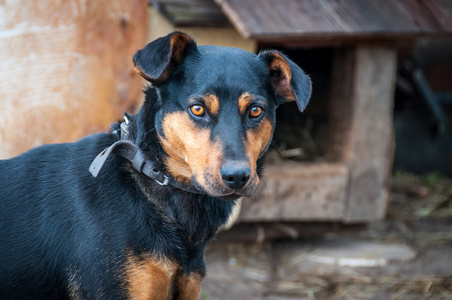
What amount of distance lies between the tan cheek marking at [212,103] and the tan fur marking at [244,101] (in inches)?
4.7

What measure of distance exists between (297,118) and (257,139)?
429 cm

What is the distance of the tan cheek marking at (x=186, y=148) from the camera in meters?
2.78

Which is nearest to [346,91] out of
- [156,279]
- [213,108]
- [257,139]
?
[257,139]

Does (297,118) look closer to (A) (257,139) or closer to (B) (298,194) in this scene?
(B) (298,194)

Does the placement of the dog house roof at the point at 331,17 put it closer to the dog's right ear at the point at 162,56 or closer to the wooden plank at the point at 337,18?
the wooden plank at the point at 337,18

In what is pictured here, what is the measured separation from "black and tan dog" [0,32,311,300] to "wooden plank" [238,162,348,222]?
2.63 metres

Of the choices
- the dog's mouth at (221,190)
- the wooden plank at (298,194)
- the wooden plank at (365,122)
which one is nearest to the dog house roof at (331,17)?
the wooden plank at (365,122)

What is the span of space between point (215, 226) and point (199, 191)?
0.26 metres

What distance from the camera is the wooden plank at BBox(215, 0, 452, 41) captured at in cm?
481

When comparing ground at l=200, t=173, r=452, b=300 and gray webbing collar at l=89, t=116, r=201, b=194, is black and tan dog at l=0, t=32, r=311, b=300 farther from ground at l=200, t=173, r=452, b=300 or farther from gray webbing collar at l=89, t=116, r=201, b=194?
ground at l=200, t=173, r=452, b=300

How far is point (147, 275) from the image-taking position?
2.83m

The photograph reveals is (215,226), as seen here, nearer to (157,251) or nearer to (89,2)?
(157,251)

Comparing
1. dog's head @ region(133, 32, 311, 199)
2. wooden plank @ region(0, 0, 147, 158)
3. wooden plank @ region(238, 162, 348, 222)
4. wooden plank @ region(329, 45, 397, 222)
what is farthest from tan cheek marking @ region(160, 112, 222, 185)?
wooden plank @ region(329, 45, 397, 222)

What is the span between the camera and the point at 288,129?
6.92 metres
